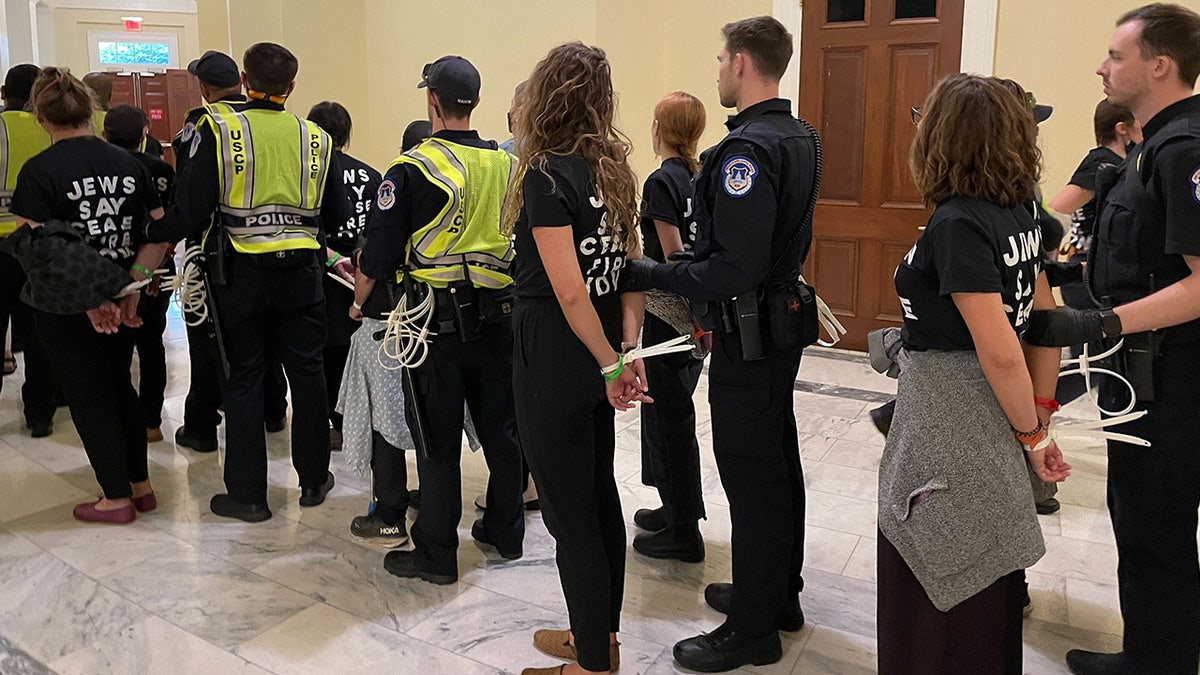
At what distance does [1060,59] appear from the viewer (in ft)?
16.8

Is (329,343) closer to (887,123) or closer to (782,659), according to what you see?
(782,659)

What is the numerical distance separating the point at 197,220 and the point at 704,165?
182 cm

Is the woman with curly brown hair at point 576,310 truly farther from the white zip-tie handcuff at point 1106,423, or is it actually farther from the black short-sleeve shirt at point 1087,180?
the black short-sleeve shirt at point 1087,180

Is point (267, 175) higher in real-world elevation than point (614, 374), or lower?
higher

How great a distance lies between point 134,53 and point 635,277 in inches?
587

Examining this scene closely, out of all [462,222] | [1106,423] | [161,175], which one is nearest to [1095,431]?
[1106,423]

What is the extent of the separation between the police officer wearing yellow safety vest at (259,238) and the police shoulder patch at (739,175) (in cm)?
172

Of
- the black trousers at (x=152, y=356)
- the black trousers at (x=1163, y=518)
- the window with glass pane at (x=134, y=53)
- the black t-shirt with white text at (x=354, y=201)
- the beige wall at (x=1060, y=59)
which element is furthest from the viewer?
the window with glass pane at (x=134, y=53)

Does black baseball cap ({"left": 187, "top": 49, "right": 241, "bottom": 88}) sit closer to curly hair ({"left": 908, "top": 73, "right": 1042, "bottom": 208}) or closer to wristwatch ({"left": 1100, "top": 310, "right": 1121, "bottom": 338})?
curly hair ({"left": 908, "top": 73, "right": 1042, "bottom": 208})

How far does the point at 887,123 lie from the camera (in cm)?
561

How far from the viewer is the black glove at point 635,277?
2.31 meters

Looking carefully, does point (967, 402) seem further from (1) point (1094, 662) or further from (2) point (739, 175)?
(1) point (1094, 662)

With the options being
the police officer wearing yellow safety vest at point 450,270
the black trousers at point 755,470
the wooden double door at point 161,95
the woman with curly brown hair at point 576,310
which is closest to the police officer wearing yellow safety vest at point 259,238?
the police officer wearing yellow safety vest at point 450,270

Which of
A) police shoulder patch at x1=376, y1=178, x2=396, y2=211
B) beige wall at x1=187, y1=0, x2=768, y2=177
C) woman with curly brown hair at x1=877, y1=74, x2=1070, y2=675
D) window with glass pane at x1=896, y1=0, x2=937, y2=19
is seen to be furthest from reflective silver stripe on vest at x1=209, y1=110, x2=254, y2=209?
window with glass pane at x1=896, y1=0, x2=937, y2=19
